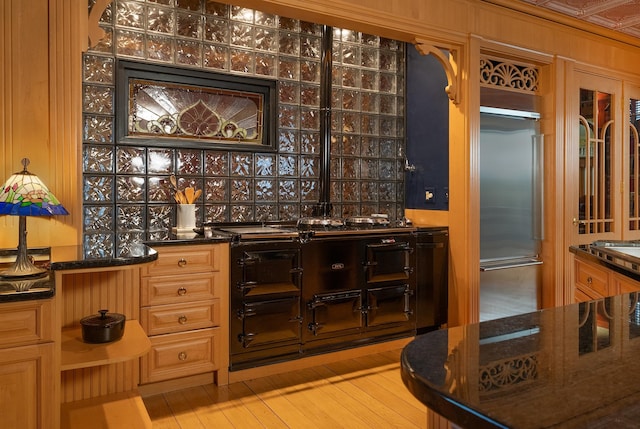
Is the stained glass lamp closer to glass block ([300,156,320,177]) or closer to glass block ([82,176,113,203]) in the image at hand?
glass block ([82,176,113,203])

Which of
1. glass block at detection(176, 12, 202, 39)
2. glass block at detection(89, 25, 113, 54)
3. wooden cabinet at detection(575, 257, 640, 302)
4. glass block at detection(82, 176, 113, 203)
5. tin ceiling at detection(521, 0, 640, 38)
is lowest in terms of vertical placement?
wooden cabinet at detection(575, 257, 640, 302)

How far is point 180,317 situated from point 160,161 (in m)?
1.14

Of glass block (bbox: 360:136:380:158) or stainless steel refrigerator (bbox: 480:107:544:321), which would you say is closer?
stainless steel refrigerator (bbox: 480:107:544:321)

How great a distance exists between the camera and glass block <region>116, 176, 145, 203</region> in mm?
3117

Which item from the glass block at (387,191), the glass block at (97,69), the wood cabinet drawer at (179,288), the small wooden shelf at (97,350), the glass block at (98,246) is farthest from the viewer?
the glass block at (387,191)

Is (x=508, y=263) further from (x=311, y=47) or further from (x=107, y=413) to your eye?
(x=107, y=413)

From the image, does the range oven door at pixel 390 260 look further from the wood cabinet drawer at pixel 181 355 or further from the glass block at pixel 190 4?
the glass block at pixel 190 4

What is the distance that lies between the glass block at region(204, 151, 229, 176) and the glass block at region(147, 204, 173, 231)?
38cm

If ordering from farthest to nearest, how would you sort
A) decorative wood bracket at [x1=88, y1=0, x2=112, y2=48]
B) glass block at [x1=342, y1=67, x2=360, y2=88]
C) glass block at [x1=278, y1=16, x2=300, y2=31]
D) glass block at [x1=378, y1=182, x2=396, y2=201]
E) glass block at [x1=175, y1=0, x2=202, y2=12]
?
glass block at [x1=378, y1=182, x2=396, y2=201] < glass block at [x1=342, y1=67, x2=360, y2=88] < glass block at [x1=278, y1=16, x2=300, y2=31] < glass block at [x1=175, y1=0, x2=202, y2=12] < decorative wood bracket at [x1=88, y1=0, x2=112, y2=48]

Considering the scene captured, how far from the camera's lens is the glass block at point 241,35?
3428 millimetres

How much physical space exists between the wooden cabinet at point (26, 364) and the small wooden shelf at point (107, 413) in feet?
1.31

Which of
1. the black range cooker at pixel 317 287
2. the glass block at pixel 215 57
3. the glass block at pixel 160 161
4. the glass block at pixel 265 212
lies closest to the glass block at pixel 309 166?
the glass block at pixel 265 212

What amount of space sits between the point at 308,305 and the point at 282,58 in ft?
6.17

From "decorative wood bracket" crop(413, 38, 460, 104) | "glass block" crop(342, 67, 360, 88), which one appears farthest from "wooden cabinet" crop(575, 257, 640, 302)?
"glass block" crop(342, 67, 360, 88)
